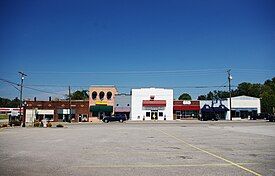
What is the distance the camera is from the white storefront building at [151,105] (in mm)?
82250

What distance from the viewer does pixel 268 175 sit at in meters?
9.32

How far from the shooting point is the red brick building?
8144cm

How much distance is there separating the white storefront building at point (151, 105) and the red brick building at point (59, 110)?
40.1ft

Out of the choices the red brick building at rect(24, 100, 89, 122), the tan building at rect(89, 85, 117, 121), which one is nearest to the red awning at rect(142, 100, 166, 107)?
the tan building at rect(89, 85, 117, 121)

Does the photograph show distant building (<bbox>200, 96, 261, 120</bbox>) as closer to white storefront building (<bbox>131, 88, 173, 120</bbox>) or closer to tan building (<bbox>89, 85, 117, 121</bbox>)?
white storefront building (<bbox>131, 88, 173, 120</bbox>)

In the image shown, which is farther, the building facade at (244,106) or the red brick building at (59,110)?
the building facade at (244,106)

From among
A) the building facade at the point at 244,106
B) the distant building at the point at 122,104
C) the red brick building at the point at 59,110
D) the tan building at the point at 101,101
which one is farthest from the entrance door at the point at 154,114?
the building facade at the point at 244,106

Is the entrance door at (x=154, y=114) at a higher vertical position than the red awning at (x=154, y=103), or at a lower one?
lower

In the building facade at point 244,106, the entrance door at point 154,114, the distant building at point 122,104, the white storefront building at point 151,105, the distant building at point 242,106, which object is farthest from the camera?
the building facade at point 244,106

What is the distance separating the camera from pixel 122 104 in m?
82.9

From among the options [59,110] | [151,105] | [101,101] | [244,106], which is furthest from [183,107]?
[59,110]

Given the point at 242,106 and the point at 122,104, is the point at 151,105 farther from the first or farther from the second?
the point at 242,106

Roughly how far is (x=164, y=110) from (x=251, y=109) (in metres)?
22.7

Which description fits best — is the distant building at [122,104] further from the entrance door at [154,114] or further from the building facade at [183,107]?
the building facade at [183,107]
